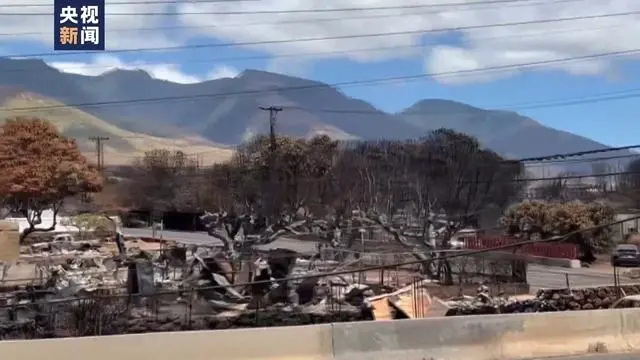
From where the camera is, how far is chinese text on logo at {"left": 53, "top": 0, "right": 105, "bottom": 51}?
71.7 ft

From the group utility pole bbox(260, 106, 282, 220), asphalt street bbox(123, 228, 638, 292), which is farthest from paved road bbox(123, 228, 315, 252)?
utility pole bbox(260, 106, 282, 220)

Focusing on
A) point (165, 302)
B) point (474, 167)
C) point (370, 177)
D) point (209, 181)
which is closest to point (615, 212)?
point (474, 167)

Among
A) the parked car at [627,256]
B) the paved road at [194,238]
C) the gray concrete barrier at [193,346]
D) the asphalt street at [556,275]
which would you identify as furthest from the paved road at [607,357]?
the paved road at [194,238]

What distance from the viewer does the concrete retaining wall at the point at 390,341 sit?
11414 millimetres

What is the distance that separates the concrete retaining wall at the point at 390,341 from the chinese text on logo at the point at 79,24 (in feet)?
39.1

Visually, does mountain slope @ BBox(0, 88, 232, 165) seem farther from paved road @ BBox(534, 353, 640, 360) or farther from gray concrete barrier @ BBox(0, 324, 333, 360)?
paved road @ BBox(534, 353, 640, 360)

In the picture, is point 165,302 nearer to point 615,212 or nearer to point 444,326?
point 444,326

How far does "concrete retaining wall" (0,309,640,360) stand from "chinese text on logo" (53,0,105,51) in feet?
39.1

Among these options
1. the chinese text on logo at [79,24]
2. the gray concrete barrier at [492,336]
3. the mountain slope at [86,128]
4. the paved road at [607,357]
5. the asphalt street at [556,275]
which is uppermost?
the mountain slope at [86,128]

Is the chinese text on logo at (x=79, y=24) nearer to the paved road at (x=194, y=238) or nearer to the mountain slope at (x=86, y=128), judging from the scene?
the paved road at (x=194, y=238)

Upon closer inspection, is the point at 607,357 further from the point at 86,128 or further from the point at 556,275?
the point at 86,128

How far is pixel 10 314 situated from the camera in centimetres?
3077

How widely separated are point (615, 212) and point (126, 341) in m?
66.4

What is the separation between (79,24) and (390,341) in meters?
14.0
